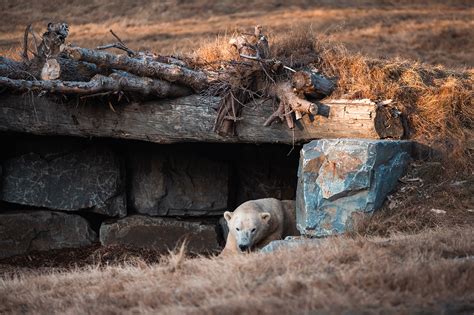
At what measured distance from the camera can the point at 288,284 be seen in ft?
19.1

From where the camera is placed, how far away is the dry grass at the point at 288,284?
539cm

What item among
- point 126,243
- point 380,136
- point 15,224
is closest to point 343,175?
point 380,136

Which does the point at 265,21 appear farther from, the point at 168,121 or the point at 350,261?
the point at 350,261

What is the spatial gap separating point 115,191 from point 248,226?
3.38m

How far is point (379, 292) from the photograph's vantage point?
554 cm

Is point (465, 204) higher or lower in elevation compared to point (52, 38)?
lower

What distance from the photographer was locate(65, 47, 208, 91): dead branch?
9.51m

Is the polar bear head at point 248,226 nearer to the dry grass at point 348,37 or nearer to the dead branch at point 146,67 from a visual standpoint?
the dead branch at point 146,67

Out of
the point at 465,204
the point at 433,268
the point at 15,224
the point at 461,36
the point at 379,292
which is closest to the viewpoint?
the point at 379,292

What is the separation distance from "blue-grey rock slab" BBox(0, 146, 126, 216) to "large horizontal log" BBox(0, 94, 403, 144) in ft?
4.20

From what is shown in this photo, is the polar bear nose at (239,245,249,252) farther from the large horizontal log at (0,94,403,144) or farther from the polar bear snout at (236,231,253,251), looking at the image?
the large horizontal log at (0,94,403,144)

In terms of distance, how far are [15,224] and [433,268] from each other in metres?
8.10

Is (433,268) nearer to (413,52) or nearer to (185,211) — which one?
(185,211)

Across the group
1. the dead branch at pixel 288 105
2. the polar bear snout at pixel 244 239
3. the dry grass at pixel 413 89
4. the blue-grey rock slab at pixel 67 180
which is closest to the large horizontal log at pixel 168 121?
the dead branch at pixel 288 105
